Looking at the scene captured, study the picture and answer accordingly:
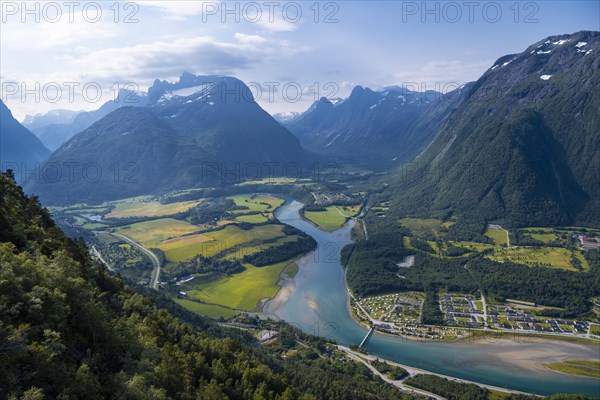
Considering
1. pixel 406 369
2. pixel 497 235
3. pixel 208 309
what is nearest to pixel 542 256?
pixel 497 235

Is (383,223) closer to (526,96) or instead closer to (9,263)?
(526,96)

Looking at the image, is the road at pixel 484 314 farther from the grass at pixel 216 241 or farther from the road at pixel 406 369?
the grass at pixel 216 241

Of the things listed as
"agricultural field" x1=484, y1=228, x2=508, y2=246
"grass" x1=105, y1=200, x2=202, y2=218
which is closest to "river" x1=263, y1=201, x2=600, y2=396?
"agricultural field" x1=484, y1=228, x2=508, y2=246

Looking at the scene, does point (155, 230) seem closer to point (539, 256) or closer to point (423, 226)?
point (423, 226)

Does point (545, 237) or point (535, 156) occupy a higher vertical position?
point (535, 156)

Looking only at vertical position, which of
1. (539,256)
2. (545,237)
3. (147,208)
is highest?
(147,208)

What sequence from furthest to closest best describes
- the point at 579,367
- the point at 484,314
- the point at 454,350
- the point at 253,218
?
the point at 253,218 → the point at 484,314 → the point at 454,350 → the point at 579,367

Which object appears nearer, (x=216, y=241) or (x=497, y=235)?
(x=216, y=241)
